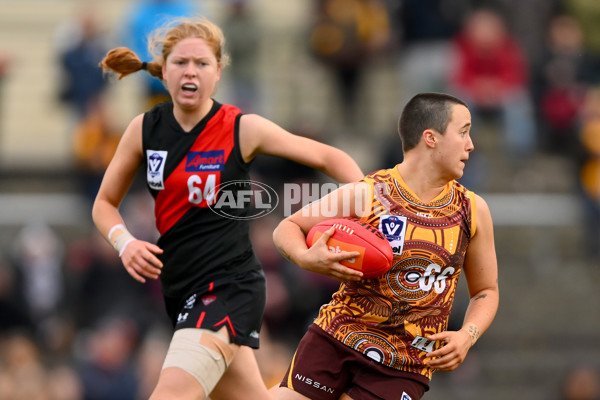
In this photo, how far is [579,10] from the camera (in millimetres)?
12859

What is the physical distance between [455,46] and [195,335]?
7.77m

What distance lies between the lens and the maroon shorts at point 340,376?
4.82 meters

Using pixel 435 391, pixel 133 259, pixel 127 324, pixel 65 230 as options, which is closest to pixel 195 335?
pixel 133 259

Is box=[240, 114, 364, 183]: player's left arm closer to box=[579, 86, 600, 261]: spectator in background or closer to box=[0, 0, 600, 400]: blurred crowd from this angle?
box=[0, 0, 600, 400]: blurred crowd

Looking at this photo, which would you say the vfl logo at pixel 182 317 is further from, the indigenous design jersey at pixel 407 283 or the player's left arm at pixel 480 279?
the player's left arm at pixel 480 279

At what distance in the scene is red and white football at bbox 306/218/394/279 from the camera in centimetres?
462

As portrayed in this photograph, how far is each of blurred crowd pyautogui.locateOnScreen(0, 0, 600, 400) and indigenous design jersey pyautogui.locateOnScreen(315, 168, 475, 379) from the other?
4.49m

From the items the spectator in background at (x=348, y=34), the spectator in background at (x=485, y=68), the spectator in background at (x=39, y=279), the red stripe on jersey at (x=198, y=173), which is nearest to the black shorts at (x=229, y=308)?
the red stripe on jersey at (x=198, y=173)

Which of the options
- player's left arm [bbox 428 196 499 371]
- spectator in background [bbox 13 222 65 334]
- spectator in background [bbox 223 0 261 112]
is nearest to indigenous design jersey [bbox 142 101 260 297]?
player's left arm [bbox 428 196 499 371]

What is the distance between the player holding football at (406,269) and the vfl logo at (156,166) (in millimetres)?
867

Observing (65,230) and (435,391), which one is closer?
(435,391)

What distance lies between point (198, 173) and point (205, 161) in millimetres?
76

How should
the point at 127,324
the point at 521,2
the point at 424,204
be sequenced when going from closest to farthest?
the point at 424,204
the point at 127,324
the point at 521,2

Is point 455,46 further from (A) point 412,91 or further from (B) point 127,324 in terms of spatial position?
(B) point 127,324
